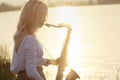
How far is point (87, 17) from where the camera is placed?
4975 centimetres

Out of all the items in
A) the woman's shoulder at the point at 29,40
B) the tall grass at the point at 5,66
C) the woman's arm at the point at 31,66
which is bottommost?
the tall grass at the point at 5,66

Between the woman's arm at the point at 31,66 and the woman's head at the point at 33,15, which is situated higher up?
the woman's head at the point at 33,15

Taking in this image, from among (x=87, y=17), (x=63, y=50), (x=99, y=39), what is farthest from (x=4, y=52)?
(x=87, y=17)

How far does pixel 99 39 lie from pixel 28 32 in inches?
899

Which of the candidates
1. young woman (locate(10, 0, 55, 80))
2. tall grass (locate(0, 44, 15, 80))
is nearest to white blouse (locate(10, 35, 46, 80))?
young woman (locate(10, 0, 55, 80))

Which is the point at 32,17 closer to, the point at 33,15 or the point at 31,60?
the point at 33,15

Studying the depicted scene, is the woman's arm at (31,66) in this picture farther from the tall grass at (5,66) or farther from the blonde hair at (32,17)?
the tall grass at (5,66)

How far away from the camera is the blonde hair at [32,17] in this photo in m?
4.39

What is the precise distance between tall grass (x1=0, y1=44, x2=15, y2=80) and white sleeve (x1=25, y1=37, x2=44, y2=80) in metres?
5.05

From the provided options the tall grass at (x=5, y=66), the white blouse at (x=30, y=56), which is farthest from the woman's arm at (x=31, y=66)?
the tall grass at (x=5, y=66)

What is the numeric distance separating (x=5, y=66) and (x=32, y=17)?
6.32 meters

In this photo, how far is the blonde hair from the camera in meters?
4.39

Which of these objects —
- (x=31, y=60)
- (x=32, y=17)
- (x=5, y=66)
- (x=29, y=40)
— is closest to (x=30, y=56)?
(x=31, y=60)

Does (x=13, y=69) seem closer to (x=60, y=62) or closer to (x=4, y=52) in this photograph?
(x=60, y=62)
